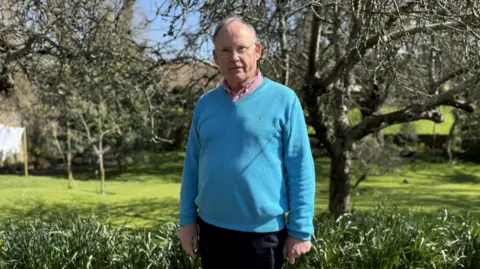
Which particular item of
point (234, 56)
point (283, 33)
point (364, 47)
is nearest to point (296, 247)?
point (234, 56)

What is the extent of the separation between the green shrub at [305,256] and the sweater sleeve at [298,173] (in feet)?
5.08

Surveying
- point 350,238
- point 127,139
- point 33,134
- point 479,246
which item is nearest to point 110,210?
point 350,238

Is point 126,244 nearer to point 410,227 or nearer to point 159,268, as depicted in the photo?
point 159,268

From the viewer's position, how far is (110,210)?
1103cm

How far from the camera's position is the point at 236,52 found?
6.25 feet

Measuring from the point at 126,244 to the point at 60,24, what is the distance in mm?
2455

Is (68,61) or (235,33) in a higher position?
(68,61)

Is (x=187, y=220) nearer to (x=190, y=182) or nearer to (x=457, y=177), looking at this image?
(x=190, y=182)

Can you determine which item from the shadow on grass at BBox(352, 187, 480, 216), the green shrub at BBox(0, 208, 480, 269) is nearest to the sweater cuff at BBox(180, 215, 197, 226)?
the green shrub at BBox(0, 208, 480, 269)

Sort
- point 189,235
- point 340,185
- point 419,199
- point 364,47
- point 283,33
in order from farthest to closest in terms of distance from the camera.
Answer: point 419,199 → point 340,185 → point 283,33 → point 364,47 → point 189,235

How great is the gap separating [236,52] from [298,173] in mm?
553

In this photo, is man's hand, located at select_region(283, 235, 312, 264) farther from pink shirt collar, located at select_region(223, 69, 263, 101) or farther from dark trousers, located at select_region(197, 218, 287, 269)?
pink shirt collar, located at select_region(223, 69, 263, 101)

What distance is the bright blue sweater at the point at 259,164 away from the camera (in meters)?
1.92

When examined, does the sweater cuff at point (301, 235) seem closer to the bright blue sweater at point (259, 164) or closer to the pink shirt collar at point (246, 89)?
the bright blue sweater at point (259, 164)
